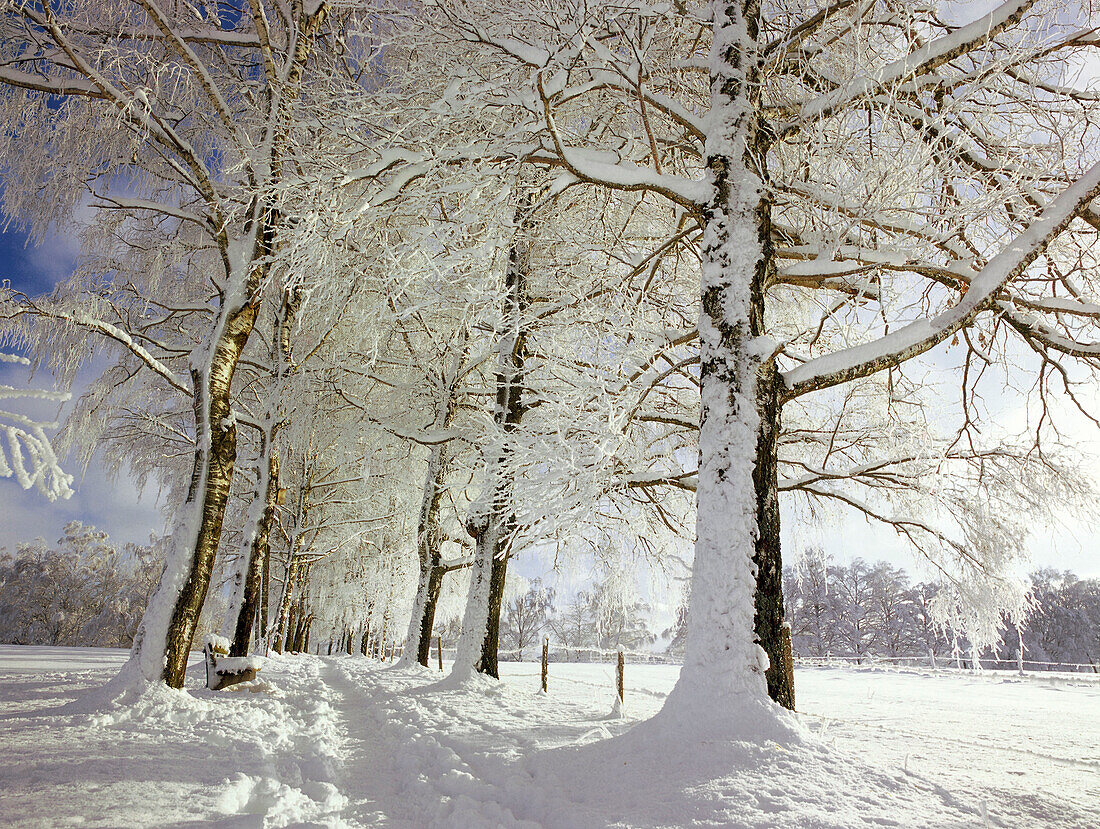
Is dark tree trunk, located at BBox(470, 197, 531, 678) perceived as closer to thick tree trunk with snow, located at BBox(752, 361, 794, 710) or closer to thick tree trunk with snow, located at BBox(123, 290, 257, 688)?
thick tree trunk with snow, located at BBox(123, 290, 257, 688)

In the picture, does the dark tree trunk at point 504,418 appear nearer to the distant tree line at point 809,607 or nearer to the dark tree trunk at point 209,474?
the dark tree trunk at point 209,474

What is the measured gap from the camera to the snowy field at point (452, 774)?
259 centimetres

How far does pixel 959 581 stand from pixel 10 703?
9.10 m

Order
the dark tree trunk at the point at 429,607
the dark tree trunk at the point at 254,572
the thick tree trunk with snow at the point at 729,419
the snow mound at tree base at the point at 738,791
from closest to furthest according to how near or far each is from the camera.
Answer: the snow mound at tree base at the point at 738,791 → the thick tree trunk with snow at the point at 729,419 → the dark tree trunk at the point at 254,572 → the dark tree trunk at the point at 429,607

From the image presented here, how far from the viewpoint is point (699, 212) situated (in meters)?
4.82

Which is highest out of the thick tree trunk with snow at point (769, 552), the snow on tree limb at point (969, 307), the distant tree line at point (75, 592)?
the snow on tree limb at point (969, 307)

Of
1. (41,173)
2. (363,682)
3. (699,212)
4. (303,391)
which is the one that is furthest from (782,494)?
(41,173)

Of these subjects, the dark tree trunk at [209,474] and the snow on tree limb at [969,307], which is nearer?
the snow on tree limb at [969,307]

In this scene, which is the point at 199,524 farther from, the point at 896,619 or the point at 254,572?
the point at 896,619

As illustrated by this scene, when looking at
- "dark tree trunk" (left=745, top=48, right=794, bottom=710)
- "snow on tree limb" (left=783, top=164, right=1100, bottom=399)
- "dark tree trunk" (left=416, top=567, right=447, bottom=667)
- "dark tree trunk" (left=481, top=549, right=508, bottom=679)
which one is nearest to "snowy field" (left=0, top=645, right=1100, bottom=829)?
"dark tree trunk" (left=745, top=48, right=794, bottom=710)

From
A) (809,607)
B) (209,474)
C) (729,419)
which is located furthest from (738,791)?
(809,607)

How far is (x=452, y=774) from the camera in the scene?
375 centimetres

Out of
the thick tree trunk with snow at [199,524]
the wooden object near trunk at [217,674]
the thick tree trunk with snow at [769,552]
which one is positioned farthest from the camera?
the wooden object near trunk at [217,674]

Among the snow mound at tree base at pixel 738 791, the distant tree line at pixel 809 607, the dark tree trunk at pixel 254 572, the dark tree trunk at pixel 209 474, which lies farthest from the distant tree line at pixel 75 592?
the snow mound at tree base at pixel 738 791
